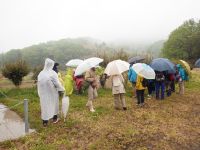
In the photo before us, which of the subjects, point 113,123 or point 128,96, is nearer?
point 113,123

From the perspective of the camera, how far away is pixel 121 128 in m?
9.88

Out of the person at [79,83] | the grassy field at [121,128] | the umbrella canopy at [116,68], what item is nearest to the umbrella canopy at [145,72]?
the umbrella canopy at [116,68]

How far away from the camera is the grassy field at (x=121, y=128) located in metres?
8.52

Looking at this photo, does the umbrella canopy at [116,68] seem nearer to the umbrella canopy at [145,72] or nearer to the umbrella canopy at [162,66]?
the umbrella canopy at [145,72]

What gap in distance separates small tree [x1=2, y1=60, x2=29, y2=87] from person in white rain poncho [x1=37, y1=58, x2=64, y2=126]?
29.2 feet

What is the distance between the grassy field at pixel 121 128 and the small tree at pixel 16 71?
4.79m

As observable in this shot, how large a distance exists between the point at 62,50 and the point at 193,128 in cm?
10866

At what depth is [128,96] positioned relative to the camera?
51.5ft

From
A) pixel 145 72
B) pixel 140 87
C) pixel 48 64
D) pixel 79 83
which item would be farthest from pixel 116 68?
pixel 79 83

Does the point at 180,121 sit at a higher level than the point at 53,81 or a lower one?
lower

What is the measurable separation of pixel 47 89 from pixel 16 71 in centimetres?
908

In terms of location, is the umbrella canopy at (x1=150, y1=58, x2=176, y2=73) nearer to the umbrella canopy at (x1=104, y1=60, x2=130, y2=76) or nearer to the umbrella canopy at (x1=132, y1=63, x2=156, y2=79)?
the umbrella canopy at (x1=132, y1=63, x2=156, y2=79)

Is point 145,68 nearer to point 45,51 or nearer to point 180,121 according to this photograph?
point 180,121

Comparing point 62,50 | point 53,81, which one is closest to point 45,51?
point 62,50
